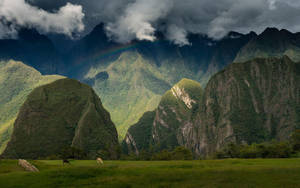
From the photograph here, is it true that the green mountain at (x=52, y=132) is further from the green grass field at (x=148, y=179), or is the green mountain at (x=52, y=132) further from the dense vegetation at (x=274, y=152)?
the green grass field at (x=148, y=179)

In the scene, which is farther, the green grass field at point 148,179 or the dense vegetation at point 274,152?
the dense vegetation at point 274,152

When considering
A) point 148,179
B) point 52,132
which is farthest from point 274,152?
point 52,132

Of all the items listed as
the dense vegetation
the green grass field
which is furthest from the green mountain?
the green grass field

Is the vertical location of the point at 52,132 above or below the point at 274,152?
above

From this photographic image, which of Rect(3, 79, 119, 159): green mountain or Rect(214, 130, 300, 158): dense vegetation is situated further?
Rect(3, 79, 119, 159): green mountain

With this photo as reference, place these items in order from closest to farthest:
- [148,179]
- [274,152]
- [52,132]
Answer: [148,179]
[274,152]
[52,132]

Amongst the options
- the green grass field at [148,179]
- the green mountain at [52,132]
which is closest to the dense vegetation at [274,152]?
the green grass field at [148,179]

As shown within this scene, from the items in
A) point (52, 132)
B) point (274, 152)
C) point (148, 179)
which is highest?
point (52, 132)

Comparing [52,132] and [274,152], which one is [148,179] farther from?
[52,132]

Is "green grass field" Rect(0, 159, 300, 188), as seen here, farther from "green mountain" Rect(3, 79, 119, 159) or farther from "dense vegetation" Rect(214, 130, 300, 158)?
"green mountain" Rect(3, 79, 119, 159)

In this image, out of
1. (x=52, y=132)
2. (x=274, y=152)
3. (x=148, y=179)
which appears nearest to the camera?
(x=148, y=179)

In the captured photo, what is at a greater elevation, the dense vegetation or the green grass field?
the green grass field

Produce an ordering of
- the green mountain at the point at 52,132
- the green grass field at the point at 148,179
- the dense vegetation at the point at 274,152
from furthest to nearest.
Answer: the green mountain at the point at 52,132 < the dense vegetation at the point at 274,152 < the green grass field at the point at 148,179

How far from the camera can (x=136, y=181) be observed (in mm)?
24859
